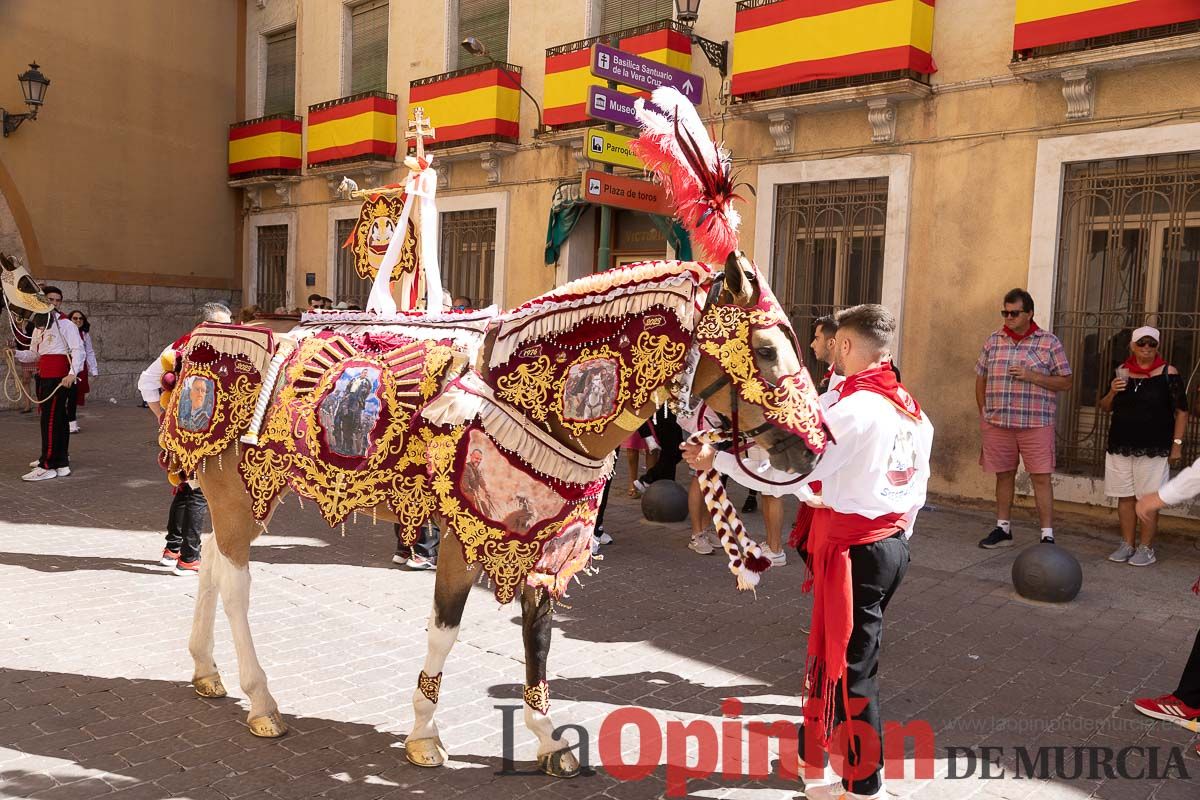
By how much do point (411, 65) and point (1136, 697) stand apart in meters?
14.4

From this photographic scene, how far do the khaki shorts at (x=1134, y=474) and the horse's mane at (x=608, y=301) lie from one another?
602 cm

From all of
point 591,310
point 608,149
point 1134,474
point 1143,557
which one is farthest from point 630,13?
point 591,310

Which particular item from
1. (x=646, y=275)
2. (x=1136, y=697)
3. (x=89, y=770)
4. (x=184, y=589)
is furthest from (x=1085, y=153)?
(x=89, y=770)

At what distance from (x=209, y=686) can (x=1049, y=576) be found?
209 inches

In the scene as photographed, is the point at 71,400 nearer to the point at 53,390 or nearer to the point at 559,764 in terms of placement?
the point at 53,390

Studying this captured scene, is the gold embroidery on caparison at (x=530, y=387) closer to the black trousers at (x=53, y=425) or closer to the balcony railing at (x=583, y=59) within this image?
the black trousers at (x=53, y=425)

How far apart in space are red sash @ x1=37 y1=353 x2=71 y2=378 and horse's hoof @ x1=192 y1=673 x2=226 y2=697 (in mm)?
6740

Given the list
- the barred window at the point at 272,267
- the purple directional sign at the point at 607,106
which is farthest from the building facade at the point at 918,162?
the barred window at the point at 272,267

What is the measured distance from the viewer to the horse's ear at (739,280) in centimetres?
299

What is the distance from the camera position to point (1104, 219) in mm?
8734

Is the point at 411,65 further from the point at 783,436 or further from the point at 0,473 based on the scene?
the point at 783,436

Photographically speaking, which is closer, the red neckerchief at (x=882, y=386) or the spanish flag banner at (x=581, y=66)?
the red neckerchief at (x=882, y=386)

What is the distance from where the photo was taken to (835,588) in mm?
3400

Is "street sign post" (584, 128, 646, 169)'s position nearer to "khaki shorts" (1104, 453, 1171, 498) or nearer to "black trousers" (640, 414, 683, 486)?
"black trousers" (640, 414, 683, 486)
